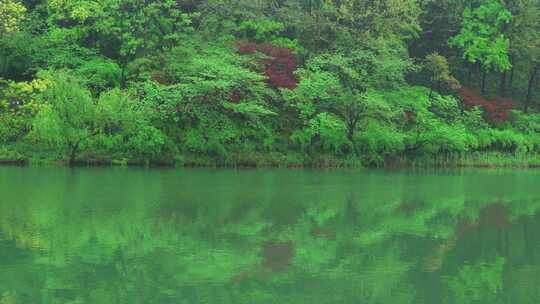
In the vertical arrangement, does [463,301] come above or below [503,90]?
below

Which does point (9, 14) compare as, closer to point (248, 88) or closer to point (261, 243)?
point (248, 88)

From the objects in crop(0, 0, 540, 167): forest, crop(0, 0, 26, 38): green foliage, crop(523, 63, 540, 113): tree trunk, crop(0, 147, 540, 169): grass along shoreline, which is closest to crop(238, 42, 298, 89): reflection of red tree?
crop(0, 0, 540, 167): forest

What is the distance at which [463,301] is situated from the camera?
30.2ft

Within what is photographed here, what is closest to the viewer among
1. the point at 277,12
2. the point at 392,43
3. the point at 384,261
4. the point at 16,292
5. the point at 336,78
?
the point at 16,292

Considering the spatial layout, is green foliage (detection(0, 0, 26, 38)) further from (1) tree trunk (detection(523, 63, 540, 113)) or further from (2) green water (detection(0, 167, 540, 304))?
(1) tree trunk (detection(523, 63, 540, 113))

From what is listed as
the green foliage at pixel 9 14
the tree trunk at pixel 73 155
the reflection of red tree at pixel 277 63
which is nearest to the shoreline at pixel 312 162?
the tree trunk at pixel 73 155

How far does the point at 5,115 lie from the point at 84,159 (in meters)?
4.27

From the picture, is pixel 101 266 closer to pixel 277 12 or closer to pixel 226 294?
pixel 226 294

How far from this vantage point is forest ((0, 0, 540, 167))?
101ft

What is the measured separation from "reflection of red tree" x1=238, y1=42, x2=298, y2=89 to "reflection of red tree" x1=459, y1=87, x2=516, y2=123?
33.3 feet

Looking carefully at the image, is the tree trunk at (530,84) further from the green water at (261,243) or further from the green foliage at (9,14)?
the green foliage at (9,14)

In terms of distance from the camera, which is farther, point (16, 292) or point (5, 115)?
point (5, 115)

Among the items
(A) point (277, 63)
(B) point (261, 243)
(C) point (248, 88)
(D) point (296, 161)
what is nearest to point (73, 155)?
(C) point (248, 88)

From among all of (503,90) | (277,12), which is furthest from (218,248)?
(503,90)
